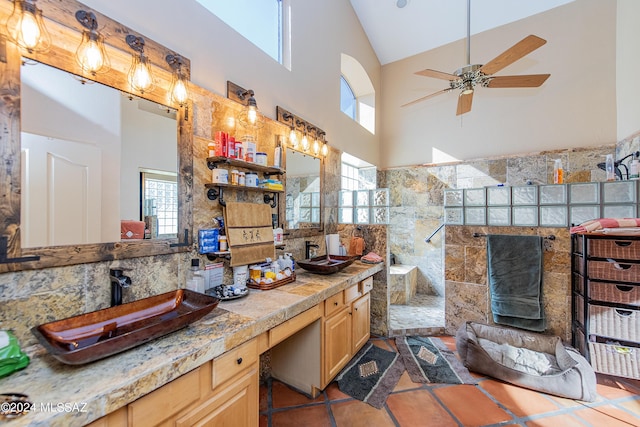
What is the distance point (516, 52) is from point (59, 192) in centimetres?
318

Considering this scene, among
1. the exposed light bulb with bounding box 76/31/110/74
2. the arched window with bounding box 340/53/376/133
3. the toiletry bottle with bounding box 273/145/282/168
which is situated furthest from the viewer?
the arched window with bounding box 340/53/376/133

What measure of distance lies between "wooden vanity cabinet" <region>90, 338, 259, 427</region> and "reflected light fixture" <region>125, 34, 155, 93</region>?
1429 mm

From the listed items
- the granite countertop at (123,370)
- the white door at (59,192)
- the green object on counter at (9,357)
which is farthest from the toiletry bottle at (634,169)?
the green object on counter at (9,357)

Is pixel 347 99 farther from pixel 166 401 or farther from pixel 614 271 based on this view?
pixel 166 401

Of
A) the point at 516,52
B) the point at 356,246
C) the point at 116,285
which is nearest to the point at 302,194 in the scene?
the point at 356,246

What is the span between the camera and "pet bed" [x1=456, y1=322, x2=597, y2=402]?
190 centimetres

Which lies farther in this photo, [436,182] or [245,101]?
[436,182]

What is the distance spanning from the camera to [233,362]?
1.13 metres

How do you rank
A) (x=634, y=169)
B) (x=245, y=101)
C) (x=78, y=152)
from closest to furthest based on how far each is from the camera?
1. (x=78, y=152)
2. (x=245, y=101)
3. (x=634, y=169)

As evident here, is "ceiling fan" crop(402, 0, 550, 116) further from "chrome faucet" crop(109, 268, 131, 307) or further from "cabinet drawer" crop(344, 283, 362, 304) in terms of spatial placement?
"chrome faucet" crop(109, 268, 131, 307)

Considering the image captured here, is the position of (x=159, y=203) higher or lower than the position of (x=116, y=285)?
higher

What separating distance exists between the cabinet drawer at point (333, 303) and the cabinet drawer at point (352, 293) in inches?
2.7

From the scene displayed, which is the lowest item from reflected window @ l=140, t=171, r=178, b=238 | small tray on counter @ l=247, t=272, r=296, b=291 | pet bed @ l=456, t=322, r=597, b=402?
pet bed @ l=456, t=322, r=597, b=402

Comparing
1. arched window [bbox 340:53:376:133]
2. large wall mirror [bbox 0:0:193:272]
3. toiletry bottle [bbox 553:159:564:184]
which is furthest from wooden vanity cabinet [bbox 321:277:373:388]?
arched window [bbox 340:53:376:133]
